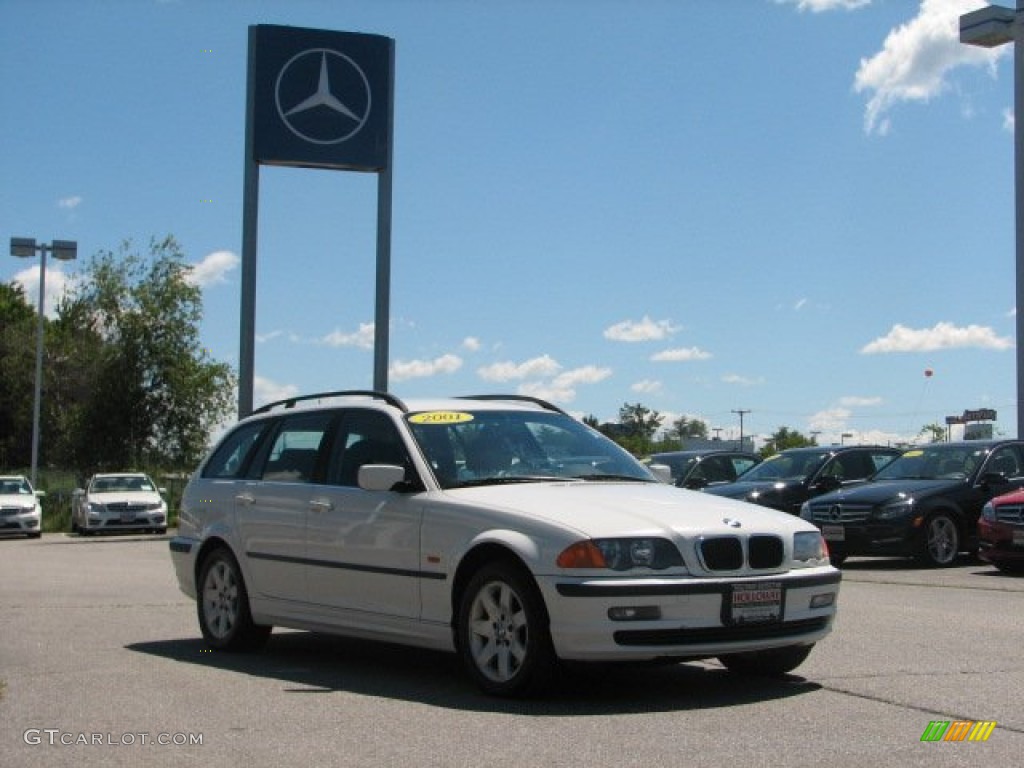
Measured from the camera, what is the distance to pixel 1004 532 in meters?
15.8

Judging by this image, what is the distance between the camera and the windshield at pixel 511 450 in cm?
831

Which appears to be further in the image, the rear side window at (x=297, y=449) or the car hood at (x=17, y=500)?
the car hood at (x=17, y=500)

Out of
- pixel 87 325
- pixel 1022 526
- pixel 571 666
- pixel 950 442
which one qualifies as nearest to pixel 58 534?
pixel 87 325

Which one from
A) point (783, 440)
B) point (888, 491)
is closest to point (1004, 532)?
point (888, 491)

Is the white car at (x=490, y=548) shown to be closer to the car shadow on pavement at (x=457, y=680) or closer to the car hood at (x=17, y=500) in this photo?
the car shadow on pavement at (x=457, y=680)

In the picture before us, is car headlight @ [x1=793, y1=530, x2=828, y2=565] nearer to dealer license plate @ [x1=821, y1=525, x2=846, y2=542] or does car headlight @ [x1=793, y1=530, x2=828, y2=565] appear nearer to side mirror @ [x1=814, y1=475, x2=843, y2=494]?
dealer license plate @ [x1=821, y1=525, x2=846, y2=542]

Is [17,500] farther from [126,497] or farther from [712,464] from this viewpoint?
[712,464]

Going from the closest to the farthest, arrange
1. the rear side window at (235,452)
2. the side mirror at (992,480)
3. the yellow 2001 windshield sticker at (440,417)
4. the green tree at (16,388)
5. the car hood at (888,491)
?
1. the yellow 2001 windshield sticker at (440,417)
2. the rear side window at (235,452)
3. the car hood at (888,491)
4. the side mirror at (992,480)
5. the green tree at (16,388)

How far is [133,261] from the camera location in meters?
45.9

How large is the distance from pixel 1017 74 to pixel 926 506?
48.3ft

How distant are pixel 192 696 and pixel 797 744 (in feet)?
10.6

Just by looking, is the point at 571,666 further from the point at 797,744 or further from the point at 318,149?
the point at 318,149

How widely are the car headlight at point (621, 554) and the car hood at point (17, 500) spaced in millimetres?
27698

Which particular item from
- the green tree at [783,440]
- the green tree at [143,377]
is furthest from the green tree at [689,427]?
the green tree at [143,377]
